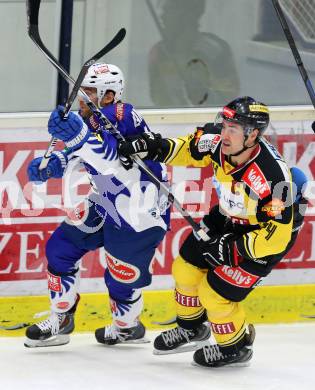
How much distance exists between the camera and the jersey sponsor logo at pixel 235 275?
4762 mm

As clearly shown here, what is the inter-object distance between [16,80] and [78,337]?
3.88 feet

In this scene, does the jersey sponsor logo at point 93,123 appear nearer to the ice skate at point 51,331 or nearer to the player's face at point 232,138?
the player's face at point 232,138

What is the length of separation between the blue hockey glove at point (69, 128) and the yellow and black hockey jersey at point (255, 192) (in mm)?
383

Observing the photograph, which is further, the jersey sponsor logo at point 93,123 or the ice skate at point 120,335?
the ice skate at point 120,335

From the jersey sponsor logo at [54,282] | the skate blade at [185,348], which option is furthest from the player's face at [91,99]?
the skate blade at [185,348]

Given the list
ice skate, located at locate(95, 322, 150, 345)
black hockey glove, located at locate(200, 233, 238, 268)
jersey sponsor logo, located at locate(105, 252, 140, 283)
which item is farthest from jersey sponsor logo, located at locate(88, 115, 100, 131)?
ice skate, located at locate(95, 322, 150, 345)

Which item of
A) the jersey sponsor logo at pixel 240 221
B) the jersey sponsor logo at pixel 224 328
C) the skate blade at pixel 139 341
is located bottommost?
the skate blade at pixel 139 341

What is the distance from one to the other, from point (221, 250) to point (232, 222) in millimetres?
185

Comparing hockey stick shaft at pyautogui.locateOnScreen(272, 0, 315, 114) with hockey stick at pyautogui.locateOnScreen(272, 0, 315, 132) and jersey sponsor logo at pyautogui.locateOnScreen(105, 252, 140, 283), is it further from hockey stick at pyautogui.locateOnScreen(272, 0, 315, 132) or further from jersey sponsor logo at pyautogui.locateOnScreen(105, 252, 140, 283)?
jersey sponsor logo at pyautogui.locateOnScreen(105, 252, 140, 283)

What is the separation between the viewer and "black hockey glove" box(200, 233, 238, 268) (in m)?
4.71

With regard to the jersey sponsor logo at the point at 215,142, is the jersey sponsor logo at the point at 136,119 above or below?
above

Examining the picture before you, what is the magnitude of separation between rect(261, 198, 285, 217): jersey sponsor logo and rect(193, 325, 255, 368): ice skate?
22.5 inches

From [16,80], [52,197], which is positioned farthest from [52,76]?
[52,197]

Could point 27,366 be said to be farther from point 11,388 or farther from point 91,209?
point 91,209
